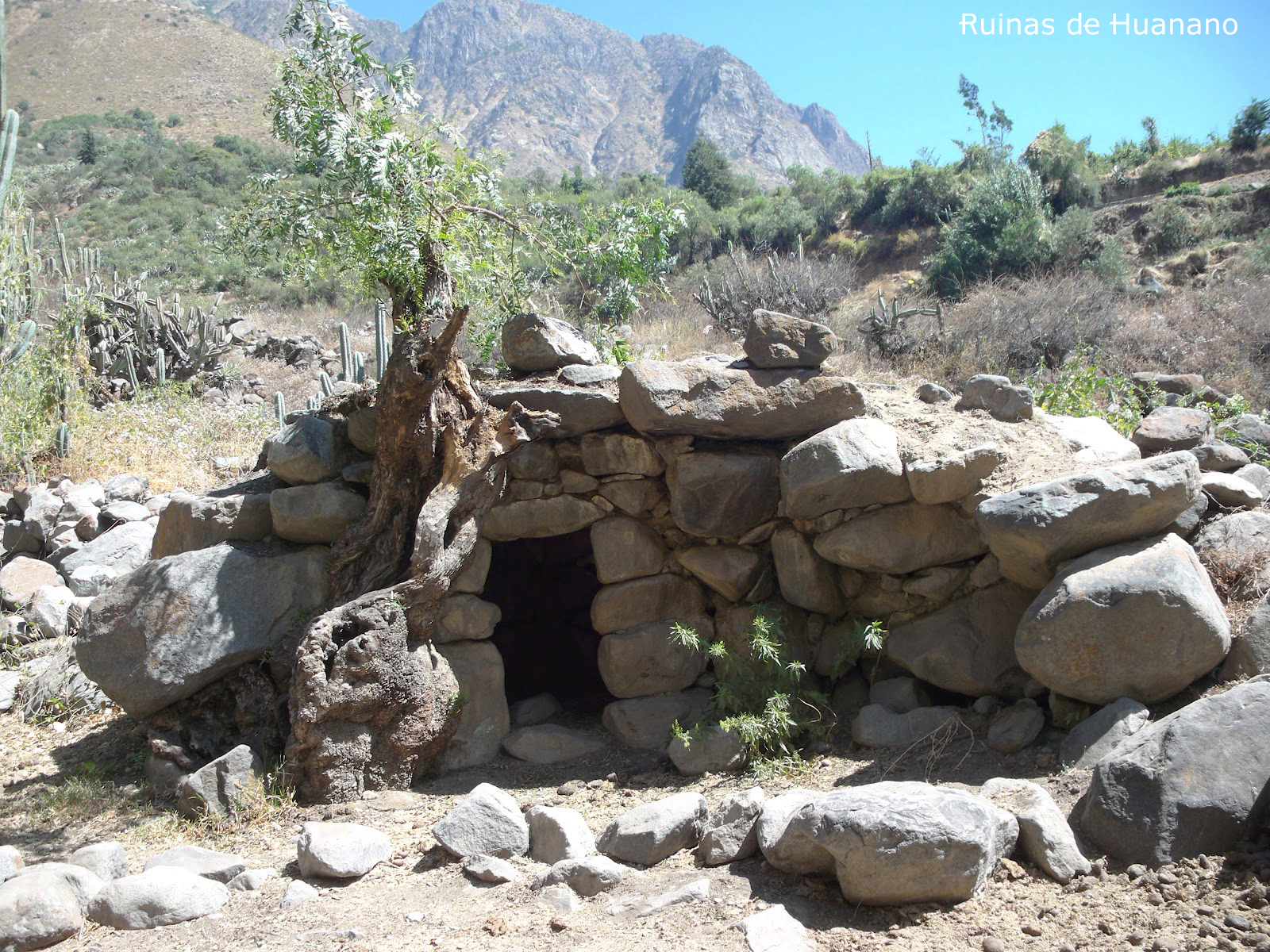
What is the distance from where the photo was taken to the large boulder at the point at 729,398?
4840 millimetres

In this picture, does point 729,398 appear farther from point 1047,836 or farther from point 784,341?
point 1047,836

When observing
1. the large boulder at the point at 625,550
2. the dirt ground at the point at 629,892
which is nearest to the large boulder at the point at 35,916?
the dirt ground at the point at 629,892

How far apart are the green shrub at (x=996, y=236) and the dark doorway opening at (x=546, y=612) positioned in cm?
929

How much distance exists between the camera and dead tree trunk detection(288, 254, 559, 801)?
14.5ft

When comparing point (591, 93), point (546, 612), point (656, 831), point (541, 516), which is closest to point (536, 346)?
point (541, 516)

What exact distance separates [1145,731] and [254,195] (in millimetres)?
5055

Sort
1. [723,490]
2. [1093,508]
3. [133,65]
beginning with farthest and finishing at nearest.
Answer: [133,65]
[723,490]
[1093,508]

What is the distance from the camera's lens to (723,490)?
509 cm

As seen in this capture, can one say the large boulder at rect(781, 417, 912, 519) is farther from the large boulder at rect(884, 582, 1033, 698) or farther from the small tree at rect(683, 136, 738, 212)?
the small tree at rect(683, 136, 738, 212)

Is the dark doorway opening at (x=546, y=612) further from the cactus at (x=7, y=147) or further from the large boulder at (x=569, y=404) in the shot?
the cactus at (x=7, y=147)

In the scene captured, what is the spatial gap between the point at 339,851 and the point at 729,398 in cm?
276

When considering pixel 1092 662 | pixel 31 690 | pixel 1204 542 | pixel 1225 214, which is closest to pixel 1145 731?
pixel 1092 662

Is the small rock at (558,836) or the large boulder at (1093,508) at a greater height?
the large boulder at (1093,508)

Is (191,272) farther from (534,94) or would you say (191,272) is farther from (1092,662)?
(534,94)
